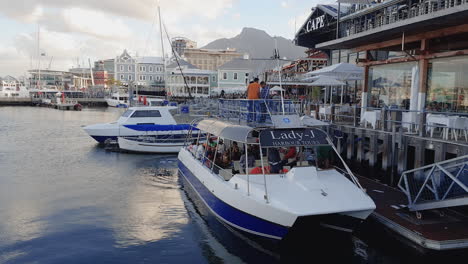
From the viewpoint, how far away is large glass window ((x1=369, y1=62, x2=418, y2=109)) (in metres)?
17.2

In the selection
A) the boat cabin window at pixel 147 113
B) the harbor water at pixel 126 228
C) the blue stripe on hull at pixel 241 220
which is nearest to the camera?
the blue stripe on hull at pixel 241 220

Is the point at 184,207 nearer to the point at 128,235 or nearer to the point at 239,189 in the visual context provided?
the point at 128,235

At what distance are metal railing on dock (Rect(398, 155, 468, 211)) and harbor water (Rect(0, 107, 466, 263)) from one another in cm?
125

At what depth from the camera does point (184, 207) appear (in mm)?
13336

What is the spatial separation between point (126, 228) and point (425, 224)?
27.0 ft

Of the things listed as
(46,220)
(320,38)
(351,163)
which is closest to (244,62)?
(320,38)

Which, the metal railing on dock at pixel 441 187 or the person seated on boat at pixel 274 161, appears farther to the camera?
the person seated on boat at pixel 274 161

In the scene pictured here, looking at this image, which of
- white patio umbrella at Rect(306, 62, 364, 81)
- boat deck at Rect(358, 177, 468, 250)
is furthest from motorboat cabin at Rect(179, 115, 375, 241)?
white patio umbrella at Rect(306, 62, 364, 81)

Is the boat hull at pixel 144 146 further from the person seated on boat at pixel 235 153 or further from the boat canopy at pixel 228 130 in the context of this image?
the person seated on boat at pixel 235 153

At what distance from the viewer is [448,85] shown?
592 inches

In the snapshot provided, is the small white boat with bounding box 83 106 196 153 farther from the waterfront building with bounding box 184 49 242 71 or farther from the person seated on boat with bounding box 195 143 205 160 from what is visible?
the waterfront building with bounding box 184 49 242 71

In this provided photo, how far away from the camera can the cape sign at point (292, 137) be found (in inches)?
374

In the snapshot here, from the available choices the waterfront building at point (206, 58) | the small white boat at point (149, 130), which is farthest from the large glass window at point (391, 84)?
the waterfront building at point (206, 58)

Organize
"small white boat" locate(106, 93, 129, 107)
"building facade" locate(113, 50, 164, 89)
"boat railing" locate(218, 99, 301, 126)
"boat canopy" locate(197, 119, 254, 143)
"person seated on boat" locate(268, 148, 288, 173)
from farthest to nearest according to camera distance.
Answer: "building facade" locate(113, 50, 164, 89) → "small white boat" locate(106, 93, 129, 107) → "boat railing" locate(218, 99, 301, 126) → "person seated on boat" locate(268, 148, 288, 173) → "boat canopy" locate(197, 119, 254, 143)
